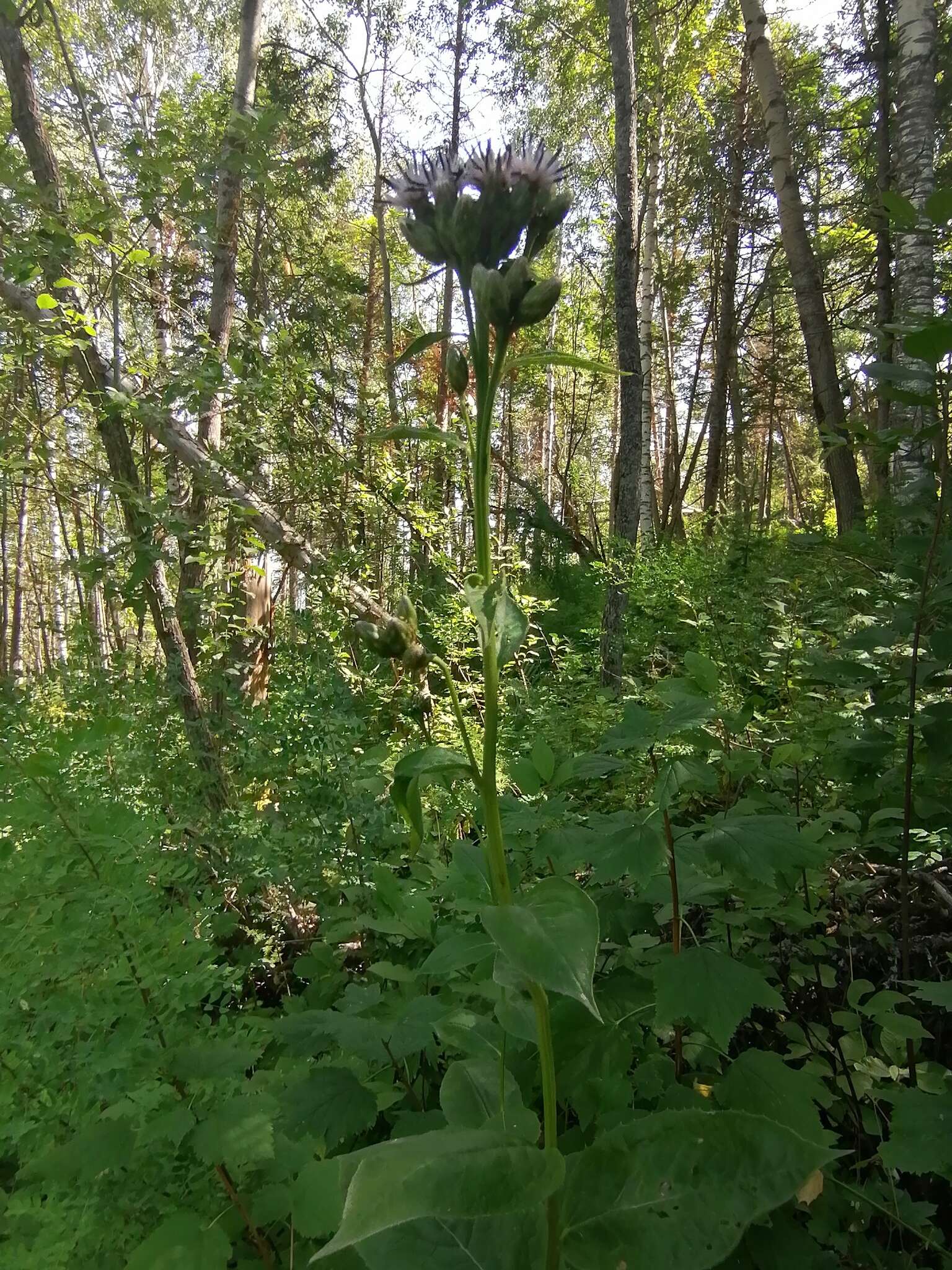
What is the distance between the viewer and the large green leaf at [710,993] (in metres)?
0.96

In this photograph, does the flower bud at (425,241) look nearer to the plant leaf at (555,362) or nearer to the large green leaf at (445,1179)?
the plant leaf at (555,362)

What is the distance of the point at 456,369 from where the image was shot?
37.1 inches

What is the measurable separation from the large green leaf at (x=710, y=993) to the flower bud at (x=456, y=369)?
2.91 feet

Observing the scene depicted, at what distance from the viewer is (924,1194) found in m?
1.21

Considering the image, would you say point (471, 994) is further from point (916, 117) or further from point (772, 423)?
point (772, 423)

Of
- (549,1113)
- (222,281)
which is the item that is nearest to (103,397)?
(222,281)

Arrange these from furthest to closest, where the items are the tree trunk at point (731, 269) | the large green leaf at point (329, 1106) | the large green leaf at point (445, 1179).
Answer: the tree trunk at point (731, 269) → the large green leaf at point (329, 1106) → the large green leaf at point (445, 1179)

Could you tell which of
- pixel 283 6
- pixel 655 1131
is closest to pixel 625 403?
pixel 655 1131

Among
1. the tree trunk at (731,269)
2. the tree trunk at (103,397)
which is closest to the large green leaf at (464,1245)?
the tree trunk at (103,397)

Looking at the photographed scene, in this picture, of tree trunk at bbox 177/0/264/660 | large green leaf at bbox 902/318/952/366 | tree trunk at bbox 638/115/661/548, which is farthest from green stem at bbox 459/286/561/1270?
tree trunk at bbox 638/115/661/548

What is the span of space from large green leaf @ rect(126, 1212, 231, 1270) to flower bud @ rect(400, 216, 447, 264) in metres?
1.33

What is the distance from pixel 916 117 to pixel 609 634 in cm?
442

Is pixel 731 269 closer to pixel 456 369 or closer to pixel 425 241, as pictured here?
pixel 425 241

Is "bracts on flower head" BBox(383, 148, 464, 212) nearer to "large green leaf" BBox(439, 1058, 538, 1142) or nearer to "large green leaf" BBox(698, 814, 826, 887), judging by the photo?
"large green leaf" BBox(698, 814, 826, 887)
